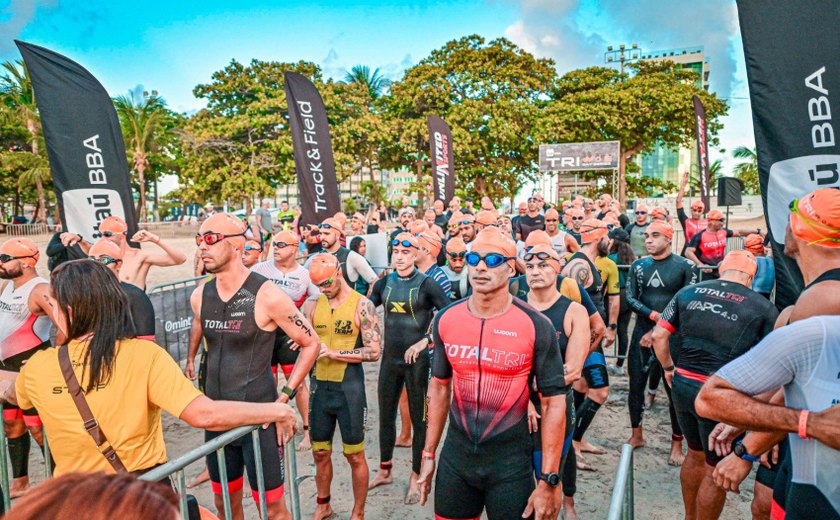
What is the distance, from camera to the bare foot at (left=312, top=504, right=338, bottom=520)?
13.6 ft

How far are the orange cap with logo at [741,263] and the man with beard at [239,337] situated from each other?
323cm

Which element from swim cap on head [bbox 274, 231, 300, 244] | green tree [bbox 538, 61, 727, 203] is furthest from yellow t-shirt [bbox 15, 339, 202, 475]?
green tree [bbox 538, 61, 727, 203]

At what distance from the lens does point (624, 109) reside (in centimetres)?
2948

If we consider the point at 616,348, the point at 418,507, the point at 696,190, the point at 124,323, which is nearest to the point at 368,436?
the point at 418,507

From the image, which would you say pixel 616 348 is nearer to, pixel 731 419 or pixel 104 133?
pixel 731 419

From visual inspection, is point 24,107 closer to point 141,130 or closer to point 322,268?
point 141,130

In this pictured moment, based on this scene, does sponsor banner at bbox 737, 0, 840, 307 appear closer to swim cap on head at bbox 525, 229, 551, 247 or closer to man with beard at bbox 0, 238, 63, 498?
swim cap on head at bbox 525, 229, 551, 247

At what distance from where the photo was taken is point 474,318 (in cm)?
302

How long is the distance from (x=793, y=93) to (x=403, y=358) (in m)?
3.50

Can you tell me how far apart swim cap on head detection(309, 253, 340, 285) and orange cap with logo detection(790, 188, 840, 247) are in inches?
125

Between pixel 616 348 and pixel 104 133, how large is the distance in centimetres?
787

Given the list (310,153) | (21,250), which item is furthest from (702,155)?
(21,250)

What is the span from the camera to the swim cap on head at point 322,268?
166 inches

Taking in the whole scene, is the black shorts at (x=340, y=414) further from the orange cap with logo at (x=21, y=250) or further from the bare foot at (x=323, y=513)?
the orange cap with logo at (x=21, y=250)
